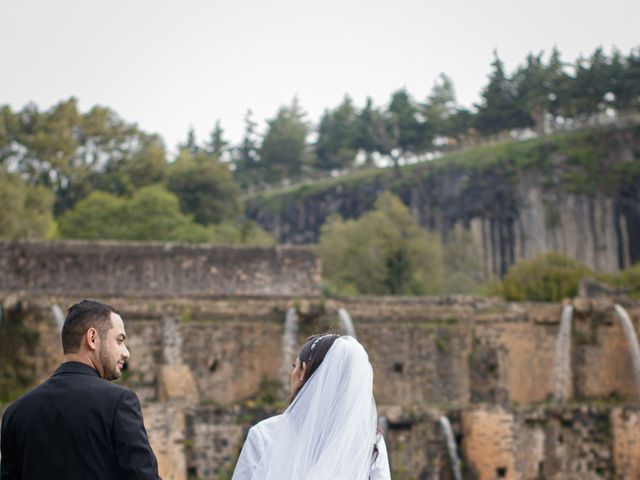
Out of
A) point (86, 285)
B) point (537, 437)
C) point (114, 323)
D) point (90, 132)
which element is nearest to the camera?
point (114, 323)

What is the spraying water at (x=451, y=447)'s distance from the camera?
87.6ft

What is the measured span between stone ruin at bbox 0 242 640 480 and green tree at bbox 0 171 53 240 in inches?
554

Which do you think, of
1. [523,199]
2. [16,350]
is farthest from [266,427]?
[523,199]

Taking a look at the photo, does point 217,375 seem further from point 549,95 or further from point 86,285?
point 549,95

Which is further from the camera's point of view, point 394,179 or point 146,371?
point 394,179

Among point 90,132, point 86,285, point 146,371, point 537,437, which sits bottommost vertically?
point 537,437

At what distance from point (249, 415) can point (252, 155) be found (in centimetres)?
6952

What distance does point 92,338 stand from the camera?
633cm

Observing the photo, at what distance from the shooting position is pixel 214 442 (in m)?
25.0

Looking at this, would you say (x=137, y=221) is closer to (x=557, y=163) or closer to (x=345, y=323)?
(x=345, y=323)

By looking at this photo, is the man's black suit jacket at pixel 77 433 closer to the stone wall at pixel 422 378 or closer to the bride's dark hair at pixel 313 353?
the bride's dark hair at pixel 313 353

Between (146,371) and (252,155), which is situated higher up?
(252,155)

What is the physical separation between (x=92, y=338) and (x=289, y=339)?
23732 millimetres

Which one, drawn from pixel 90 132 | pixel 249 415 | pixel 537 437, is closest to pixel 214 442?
pixel 249 415
